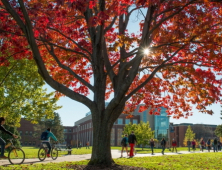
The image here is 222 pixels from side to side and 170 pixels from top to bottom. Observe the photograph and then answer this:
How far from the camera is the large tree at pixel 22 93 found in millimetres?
22703

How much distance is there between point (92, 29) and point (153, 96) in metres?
7.06

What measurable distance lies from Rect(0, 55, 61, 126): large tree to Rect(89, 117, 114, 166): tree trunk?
44.0ft

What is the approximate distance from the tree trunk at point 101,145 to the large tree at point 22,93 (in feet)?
44.0

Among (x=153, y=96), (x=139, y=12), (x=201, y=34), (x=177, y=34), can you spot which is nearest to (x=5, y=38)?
(x=139, y=12)

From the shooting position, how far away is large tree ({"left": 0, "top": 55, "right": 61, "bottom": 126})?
74.5ft

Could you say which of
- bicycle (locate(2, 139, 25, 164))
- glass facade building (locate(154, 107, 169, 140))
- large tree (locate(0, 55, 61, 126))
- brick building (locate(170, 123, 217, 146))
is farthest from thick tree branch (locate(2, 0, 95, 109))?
brick building (locate(170, 123, 217, 146))

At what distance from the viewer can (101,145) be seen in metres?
10.1

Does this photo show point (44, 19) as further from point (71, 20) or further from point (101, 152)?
point (101, 152)

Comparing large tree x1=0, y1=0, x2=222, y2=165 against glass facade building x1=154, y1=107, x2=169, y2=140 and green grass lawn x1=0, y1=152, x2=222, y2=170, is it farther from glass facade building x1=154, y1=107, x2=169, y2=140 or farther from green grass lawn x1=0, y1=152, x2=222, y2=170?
glass facade building x1=154, y1=107, x2=169, y2=140

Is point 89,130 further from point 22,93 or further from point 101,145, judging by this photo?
point 101,145

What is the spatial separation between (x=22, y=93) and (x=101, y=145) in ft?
55.8

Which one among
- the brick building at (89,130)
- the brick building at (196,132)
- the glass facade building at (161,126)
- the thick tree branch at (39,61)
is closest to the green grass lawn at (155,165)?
the thick tree branch at (39,61)

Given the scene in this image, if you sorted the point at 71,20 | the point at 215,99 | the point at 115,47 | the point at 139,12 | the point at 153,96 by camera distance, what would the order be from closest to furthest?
the point at 139,12 → the point at 115,47 → the point at 71,20 → the point at 215,99 → the point at 153,96

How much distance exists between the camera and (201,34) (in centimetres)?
1006
